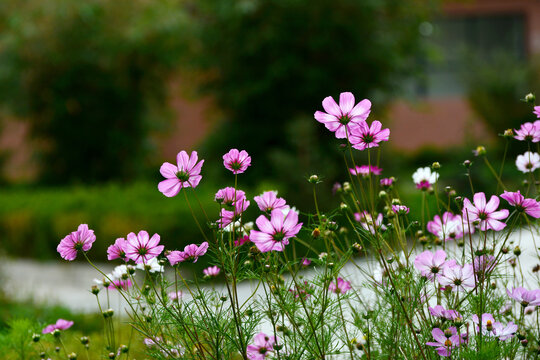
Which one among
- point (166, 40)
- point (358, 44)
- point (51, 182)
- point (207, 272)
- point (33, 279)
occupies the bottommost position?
point (207, 272)

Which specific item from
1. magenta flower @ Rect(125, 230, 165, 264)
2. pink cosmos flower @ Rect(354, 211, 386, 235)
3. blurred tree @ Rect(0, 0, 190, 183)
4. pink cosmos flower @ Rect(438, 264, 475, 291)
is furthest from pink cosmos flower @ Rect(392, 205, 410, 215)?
blurred tree @ Rect(0, 0, 190, 183)

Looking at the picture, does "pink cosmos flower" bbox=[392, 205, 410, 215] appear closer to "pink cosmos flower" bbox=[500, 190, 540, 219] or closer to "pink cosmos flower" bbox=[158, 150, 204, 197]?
"pink cosmos flower" bbox=[500, 190, 540, 219]

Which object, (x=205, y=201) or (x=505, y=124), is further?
(x=505, y=124)

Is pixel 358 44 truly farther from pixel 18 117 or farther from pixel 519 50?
pixel 519 50

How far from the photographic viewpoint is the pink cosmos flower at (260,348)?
1.68 m

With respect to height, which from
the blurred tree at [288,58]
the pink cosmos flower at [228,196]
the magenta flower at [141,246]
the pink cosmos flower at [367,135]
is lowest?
the magenta flower at [141,246]

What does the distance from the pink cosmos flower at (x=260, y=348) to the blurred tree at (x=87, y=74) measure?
8.24m

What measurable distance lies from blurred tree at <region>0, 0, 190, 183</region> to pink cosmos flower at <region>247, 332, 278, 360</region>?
325 inches

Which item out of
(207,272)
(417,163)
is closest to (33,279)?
(207,272)

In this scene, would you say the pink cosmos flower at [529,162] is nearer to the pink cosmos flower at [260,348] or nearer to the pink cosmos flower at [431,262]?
the pink cosmos flower at [431,262]

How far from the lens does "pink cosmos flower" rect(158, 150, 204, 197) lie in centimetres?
148

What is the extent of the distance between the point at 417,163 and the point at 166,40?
6723mm

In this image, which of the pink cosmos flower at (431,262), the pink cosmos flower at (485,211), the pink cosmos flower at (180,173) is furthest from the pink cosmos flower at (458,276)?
the pink cosmos flower at (180,173)

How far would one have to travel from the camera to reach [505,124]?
42.4ft
